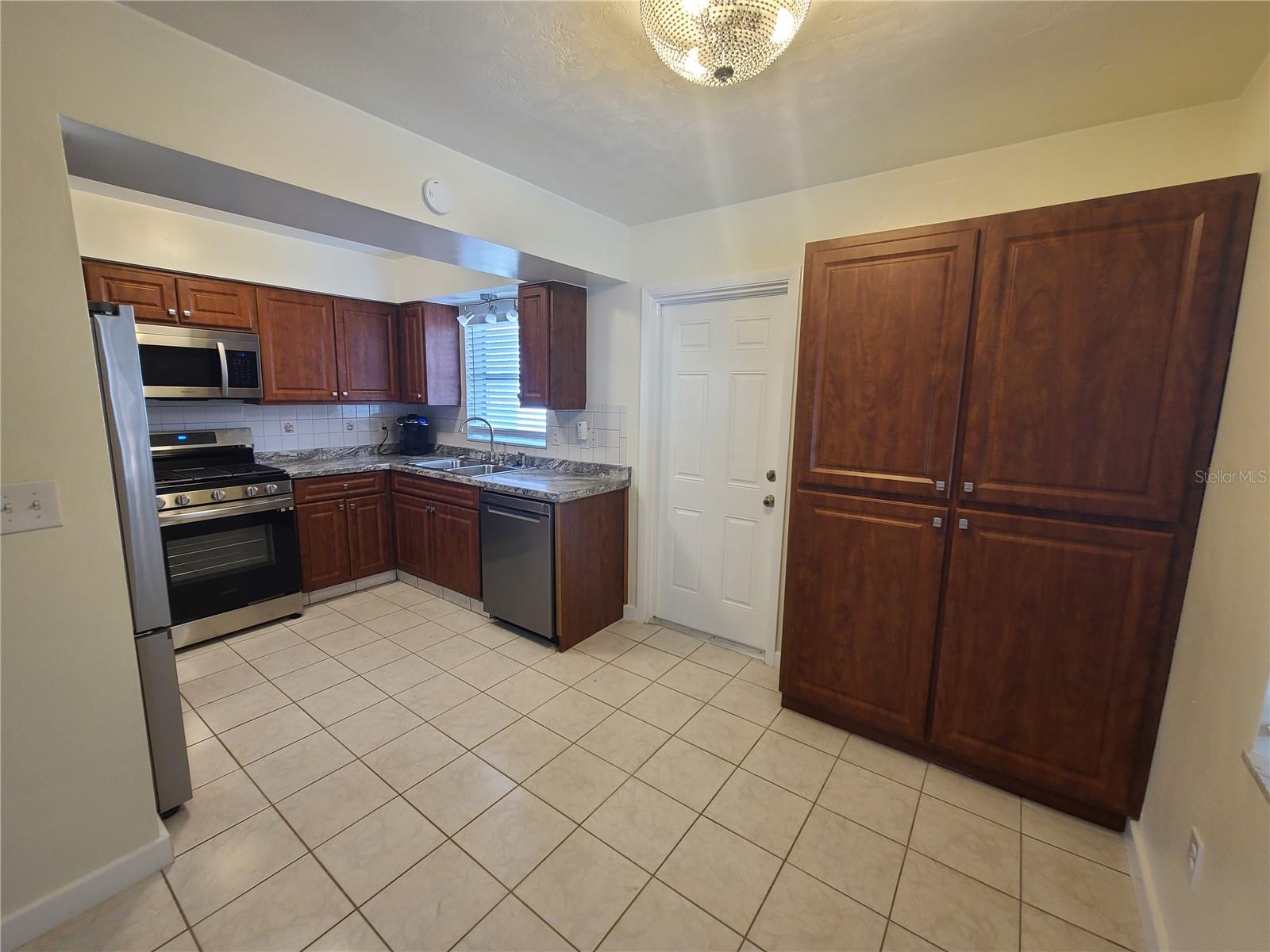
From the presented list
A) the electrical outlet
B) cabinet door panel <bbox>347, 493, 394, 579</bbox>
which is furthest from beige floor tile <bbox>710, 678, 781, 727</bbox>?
cabinet door panel <bbox>347, 493, 394, 579</bbox>

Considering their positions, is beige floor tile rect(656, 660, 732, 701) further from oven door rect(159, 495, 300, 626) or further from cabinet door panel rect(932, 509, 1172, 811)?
oven door rect(159, 495, 300, 626)

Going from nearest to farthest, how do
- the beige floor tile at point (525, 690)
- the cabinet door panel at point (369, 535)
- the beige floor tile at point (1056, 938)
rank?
the beige floor tile at point (1056, 938), the beige floor tile at point (525, 690), the cabinet door panel at point (369, 535)

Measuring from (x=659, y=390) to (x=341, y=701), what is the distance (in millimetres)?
2322

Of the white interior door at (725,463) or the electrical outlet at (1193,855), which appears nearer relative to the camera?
the electrical outlet at (1193,855)

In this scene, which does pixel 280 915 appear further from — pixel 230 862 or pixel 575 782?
pixel 575 782

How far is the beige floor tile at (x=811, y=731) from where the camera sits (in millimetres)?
2176

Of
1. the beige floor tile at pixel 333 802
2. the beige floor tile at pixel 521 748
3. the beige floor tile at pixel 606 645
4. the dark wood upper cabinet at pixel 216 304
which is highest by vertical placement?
the dark wood upper cabinet at pixel 216 304

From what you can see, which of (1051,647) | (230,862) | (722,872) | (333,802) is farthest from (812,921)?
(230,862)

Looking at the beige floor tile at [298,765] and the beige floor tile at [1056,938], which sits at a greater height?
the beige floor tile at [298,765]

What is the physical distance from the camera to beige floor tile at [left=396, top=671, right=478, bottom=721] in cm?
238

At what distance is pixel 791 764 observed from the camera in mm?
2062

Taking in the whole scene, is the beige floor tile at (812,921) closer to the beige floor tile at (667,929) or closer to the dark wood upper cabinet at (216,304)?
the beige floor tile at (667,929)

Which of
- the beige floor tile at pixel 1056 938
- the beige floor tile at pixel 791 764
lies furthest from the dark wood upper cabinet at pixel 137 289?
the beige floor tile at pixel 1056 938

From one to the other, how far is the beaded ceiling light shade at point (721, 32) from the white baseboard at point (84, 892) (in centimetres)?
268
